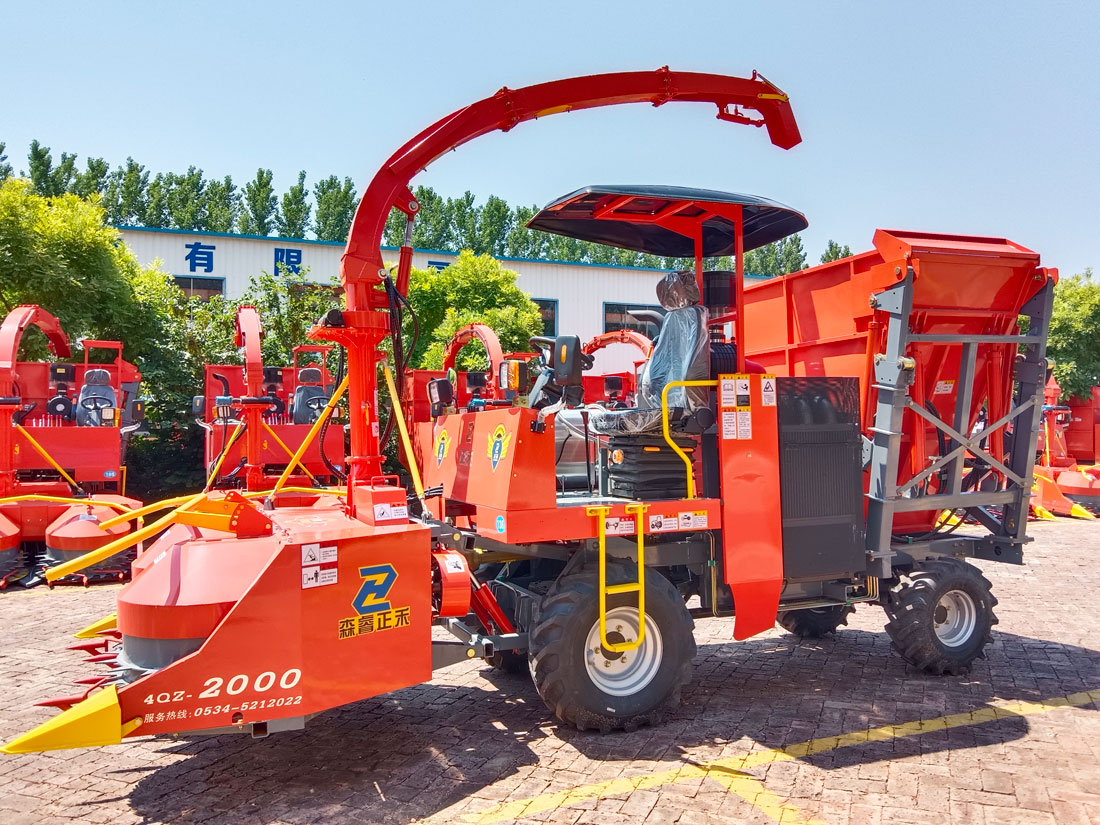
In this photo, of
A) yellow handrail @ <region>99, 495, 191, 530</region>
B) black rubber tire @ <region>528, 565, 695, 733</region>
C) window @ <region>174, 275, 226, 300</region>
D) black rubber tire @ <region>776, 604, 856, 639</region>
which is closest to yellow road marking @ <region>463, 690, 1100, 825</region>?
black rubber tire @ <region>528, 565, 695, 733</region>

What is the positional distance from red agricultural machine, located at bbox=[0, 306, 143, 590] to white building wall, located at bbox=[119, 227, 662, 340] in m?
11.9

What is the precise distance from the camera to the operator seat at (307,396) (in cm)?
1365

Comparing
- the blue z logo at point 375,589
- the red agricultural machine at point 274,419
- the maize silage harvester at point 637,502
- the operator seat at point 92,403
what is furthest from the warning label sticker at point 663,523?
the operator seat at point 92,403

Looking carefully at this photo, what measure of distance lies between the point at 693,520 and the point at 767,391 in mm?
Result: 948

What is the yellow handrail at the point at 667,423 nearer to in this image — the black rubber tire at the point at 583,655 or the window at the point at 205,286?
the black rubber tire at the point at 583,655

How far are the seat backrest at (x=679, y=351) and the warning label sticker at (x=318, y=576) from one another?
7.63 feet

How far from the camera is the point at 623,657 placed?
5277mm

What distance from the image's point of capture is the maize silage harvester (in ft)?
13.7

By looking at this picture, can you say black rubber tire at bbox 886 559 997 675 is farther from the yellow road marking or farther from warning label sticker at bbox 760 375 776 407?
warning label sticker at bbox 760 375 776 407

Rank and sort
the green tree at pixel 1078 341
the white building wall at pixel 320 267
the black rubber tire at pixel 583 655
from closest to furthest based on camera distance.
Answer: the black rubber tire at pixel 583 655 < the green tree at pixel 1078 341 < the white building wall at pixel 320 267

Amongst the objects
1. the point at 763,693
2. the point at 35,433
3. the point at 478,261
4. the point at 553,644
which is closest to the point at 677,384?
the point at 553,644

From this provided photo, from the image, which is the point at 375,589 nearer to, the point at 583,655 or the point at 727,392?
the point at 583,655

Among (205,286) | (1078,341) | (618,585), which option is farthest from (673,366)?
(205,286)

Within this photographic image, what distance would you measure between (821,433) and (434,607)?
2.72 meters
